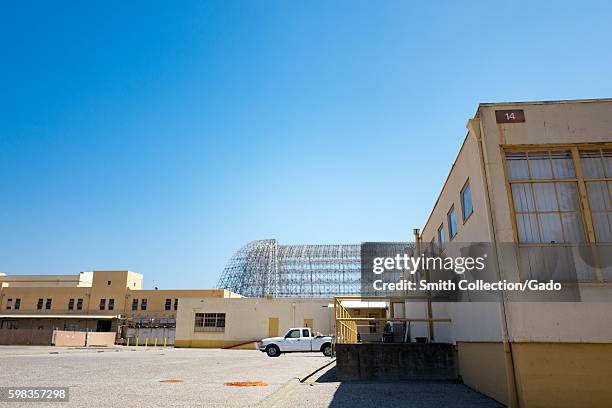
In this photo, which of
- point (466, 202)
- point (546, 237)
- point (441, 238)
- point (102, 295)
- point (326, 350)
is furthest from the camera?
point (102, 295)

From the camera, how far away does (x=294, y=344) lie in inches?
997

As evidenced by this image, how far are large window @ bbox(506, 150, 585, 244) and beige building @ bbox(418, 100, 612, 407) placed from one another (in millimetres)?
15

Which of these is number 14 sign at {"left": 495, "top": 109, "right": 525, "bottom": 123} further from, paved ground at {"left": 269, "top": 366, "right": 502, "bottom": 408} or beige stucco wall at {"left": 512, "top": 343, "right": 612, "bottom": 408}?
paved ground at {"left": 269, "top": 366, "right": 502, "bottom": 408}

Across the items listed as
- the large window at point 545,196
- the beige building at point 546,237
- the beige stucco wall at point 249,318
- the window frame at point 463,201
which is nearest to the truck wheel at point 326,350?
the beige stucco wall at point 249,318

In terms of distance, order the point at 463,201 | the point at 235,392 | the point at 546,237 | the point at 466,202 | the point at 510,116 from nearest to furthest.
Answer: the point at 546,237 < the point at 510,116 < the point at 235,392 < the point at 466,202 < the point at 463,201

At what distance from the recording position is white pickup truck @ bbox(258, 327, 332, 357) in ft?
82.4

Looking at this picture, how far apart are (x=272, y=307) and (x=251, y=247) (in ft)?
80.1

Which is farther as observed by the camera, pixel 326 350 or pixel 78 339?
pixel 78 339

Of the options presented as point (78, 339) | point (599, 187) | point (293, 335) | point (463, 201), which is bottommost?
point (78, 339)

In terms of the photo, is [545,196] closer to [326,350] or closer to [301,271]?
[326,350]

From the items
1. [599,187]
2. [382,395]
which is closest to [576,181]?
[599,187]

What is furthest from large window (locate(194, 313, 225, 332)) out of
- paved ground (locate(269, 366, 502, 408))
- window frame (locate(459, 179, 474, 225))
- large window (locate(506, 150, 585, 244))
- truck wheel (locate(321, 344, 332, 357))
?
large window (locate(506, 150, 585, 244))

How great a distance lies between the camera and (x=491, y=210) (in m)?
7.41

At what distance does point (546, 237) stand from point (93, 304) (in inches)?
2173
